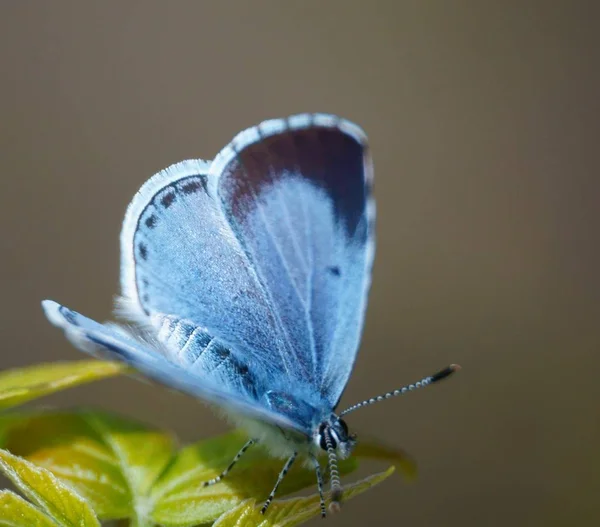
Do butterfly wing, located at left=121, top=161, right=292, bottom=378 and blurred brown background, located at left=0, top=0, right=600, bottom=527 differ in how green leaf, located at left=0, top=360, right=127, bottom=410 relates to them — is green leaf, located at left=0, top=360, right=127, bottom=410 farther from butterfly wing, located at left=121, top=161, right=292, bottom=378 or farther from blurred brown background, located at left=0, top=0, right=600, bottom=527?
blurred brown background, located at left=0, top=0, right=600, bottom=527

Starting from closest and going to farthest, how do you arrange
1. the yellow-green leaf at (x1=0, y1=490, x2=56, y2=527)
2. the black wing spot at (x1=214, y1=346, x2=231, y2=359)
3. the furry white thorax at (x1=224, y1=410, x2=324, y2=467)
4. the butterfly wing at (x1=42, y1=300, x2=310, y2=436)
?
1. the yellow-green leaf at (x1=0, y1=490, x2=56, y2=527)
2. the butterfly wing at (x1=42, y1=300, x2=310, y2=436)
3. the furry white thorax at (x1=224, y1=410, x2=324, y2=467)
4. the black wing spot at (x1=214, y1=346, x2=231, y2=359)

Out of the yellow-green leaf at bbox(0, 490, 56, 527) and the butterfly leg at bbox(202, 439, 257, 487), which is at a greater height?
the yellow-green leaf at bbox(0, 490, 56, 527)

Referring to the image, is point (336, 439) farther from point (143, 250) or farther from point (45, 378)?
point (143, 250)

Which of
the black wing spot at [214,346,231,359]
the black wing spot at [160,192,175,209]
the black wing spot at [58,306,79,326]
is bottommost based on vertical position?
the black wing spot at [214,346,231,359]

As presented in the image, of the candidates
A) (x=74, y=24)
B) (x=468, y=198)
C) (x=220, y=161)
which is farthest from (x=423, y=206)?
(x=220, y=161)

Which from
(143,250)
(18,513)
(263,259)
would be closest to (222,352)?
(263,259)

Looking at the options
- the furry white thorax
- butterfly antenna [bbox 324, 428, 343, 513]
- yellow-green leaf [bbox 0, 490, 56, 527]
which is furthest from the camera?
the furry white thorax

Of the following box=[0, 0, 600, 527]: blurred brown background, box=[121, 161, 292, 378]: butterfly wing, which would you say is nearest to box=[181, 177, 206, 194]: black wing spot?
box=[121, 161, 292, 378]: butterfly wing

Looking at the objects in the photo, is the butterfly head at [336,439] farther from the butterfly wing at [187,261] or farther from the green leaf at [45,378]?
the green leaf at [45,378]
